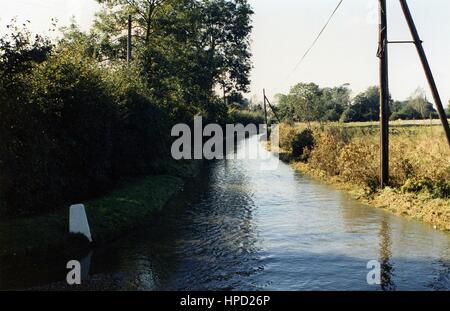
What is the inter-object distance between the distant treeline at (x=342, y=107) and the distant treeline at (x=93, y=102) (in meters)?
19.9

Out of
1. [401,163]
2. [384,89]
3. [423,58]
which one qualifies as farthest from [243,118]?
[423,58]

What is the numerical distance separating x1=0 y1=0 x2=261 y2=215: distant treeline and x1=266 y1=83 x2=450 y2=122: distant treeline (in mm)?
19903

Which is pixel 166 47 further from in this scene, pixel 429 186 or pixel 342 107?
pixel 342 107

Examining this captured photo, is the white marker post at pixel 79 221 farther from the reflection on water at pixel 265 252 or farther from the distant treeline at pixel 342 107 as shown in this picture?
the distant treeline at pixel 342 107

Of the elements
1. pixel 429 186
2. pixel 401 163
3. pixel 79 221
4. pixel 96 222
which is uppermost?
pixel 401 163

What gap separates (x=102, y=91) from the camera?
628 inches

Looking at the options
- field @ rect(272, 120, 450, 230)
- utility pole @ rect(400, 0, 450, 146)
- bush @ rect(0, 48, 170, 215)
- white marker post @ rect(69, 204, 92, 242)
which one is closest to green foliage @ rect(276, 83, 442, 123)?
field @ rect(272, 120, 450, 230)

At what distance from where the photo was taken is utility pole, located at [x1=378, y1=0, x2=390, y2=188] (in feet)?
53.4

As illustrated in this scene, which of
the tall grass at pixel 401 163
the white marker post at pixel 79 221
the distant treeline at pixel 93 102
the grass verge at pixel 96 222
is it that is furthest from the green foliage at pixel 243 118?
the white marker post at pixel 79 221

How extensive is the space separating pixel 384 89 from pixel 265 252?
362 inches

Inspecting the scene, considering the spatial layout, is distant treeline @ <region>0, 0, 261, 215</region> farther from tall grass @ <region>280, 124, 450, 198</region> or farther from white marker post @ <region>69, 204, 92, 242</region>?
tall grass @ <region>280, 124, 450, 198</region>

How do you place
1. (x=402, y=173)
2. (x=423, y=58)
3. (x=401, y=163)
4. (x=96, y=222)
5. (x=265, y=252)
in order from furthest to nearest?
(x=401, y=163) < (x=402, y=173) < (x=423, y=58) < (x=96, y=222) < (x=265, y=252)

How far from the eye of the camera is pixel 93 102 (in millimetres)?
14758
